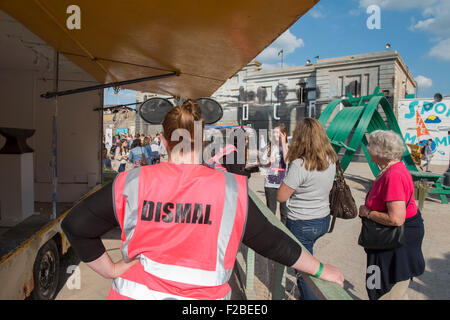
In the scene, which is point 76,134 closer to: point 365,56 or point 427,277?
point 427,277

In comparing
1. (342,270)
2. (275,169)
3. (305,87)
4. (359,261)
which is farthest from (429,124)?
(342,270)

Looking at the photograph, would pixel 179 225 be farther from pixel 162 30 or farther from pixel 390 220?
pixel 162 30

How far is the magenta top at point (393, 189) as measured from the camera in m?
2.25

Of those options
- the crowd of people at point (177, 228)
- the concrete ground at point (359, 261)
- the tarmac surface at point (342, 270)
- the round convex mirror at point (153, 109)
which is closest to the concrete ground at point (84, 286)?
the tarmac surface at point (342, 270)

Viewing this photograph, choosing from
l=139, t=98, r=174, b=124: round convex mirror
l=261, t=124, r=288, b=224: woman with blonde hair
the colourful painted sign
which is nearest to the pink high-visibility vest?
l=261, t=124, r=288, b=224: woman with blonde hair

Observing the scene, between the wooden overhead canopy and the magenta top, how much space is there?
140 centimetres

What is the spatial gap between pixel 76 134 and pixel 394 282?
18.4ft

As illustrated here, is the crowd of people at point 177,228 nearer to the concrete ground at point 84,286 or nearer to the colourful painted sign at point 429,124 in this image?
the concrete ground at point 84,286

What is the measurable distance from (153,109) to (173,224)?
4.79 m

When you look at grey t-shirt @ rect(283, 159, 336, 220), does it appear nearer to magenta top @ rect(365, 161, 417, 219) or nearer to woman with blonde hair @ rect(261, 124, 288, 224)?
magenta top @ rect(365, 161, 417, 219)

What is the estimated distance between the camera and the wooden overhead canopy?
212cm

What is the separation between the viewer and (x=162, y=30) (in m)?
2.65

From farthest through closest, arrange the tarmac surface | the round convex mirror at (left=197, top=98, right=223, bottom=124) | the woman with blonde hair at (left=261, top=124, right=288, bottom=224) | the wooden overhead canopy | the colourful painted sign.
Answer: the colourful painted sign < the round convex mirror at (left=197, top=98, right=223, bottom=124) < the woman with blonde hair at (left=261, top=124, right=288, bottom=224) < the tarmac surface < the wooden overhead canopy
